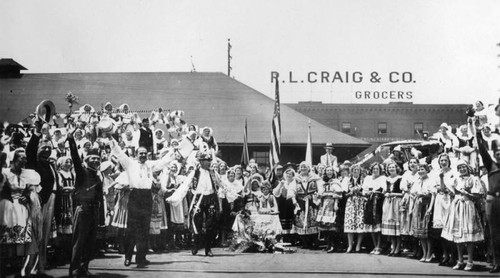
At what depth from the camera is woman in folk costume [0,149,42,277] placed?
20.2ft

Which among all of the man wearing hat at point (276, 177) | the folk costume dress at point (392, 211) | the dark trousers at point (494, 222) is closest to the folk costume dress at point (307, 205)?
the man wearing hat at point (276, 177)

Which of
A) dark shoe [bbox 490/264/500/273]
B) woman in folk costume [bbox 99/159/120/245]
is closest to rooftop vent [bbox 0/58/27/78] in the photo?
woman in folk costume [bbox 99/159/120/245]

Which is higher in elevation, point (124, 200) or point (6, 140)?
point (6, 140)

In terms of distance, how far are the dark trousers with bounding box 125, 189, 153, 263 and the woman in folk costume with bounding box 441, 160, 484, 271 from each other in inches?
173

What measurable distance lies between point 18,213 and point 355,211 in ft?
19.1

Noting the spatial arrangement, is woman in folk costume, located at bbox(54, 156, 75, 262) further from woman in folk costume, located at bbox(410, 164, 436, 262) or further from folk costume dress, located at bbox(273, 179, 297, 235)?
woman in folk costume, located at bbox(410, 164, 436, 262)

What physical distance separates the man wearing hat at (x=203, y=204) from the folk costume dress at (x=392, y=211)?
293 centimetres

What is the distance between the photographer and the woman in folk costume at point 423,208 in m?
8.40

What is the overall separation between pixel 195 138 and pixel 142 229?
4.87 meters

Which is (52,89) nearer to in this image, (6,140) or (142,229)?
(6,140)

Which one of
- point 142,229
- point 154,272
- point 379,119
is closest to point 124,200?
point 142,229

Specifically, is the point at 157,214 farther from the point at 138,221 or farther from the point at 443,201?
the point at 443,201

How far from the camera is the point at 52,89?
68.9 feet

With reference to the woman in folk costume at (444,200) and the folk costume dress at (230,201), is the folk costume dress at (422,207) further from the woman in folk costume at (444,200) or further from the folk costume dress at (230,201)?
the folk costume dress at (230,201)
